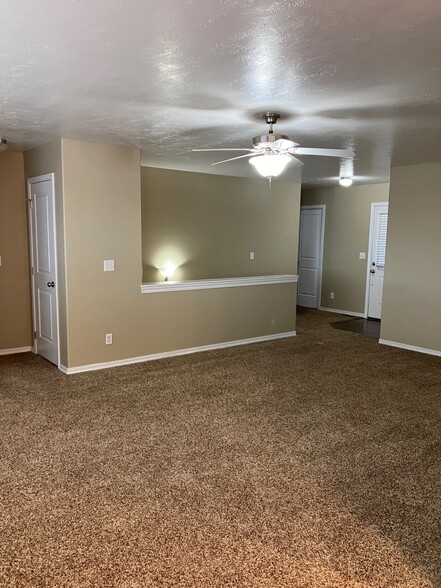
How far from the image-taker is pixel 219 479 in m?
2.87

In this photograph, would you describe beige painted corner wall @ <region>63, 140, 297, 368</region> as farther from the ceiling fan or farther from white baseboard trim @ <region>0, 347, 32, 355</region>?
the ceiling fan

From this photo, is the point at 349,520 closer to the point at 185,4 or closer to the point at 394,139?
the point at 185,4

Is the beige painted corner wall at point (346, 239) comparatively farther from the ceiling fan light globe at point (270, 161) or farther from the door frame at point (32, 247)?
the door frame at point (32, 247)

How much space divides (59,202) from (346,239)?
18.6ft

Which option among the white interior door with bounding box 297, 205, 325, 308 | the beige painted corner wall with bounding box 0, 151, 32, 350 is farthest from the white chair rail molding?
the white interior door with bounding box 297, 205, 325, 308

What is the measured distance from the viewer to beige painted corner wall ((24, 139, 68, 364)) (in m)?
4.67

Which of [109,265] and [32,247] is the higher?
[32,247]

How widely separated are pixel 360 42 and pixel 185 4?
35.4 inches

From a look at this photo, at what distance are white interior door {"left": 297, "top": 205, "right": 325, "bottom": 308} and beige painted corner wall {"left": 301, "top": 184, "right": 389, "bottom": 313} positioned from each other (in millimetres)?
123

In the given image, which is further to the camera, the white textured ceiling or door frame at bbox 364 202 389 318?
door frame at bbox 364 202 389 318

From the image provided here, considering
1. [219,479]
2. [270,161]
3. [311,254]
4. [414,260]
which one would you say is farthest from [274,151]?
[311,254]

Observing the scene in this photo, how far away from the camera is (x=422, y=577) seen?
82.0 inches

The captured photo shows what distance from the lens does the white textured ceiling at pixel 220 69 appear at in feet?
6.48

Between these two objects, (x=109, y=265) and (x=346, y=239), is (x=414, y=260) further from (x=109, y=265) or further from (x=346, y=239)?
(x=109, y=265)
